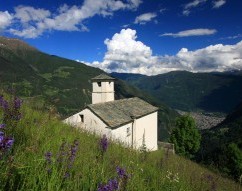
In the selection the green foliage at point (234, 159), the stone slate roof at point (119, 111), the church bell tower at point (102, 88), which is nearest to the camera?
the stone slate roof at point (119, 111)

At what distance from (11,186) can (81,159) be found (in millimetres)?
1754

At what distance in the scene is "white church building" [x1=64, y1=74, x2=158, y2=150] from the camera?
103 feet

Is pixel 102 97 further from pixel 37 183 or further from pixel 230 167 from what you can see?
pixel 37 183

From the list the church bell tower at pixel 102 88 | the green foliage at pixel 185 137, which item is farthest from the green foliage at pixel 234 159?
the church bell tower at pixel 102 88

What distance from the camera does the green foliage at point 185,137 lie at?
175ft

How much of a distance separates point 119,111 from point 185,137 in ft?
71.7

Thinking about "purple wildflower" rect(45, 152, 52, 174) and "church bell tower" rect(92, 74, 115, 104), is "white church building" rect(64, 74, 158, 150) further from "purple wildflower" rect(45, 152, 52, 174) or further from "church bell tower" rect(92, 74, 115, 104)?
"purple wildflower" rect(45, 152, 52, 174)

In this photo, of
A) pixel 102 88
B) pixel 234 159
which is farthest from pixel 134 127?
pixel 234 159

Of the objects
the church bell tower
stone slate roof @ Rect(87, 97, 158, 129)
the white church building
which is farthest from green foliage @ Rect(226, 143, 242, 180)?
the church bell tower

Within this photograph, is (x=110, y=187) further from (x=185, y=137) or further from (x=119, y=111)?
(x=185, y=137)

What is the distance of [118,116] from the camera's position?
33.8 meters

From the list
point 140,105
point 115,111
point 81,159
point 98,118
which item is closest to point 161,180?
point 81,159

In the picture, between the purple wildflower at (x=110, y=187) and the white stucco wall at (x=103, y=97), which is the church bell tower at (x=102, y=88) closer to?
the white stucco wall at (x=103, y=97)

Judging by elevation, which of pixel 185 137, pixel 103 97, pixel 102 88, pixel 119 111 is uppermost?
pixel 102 88
